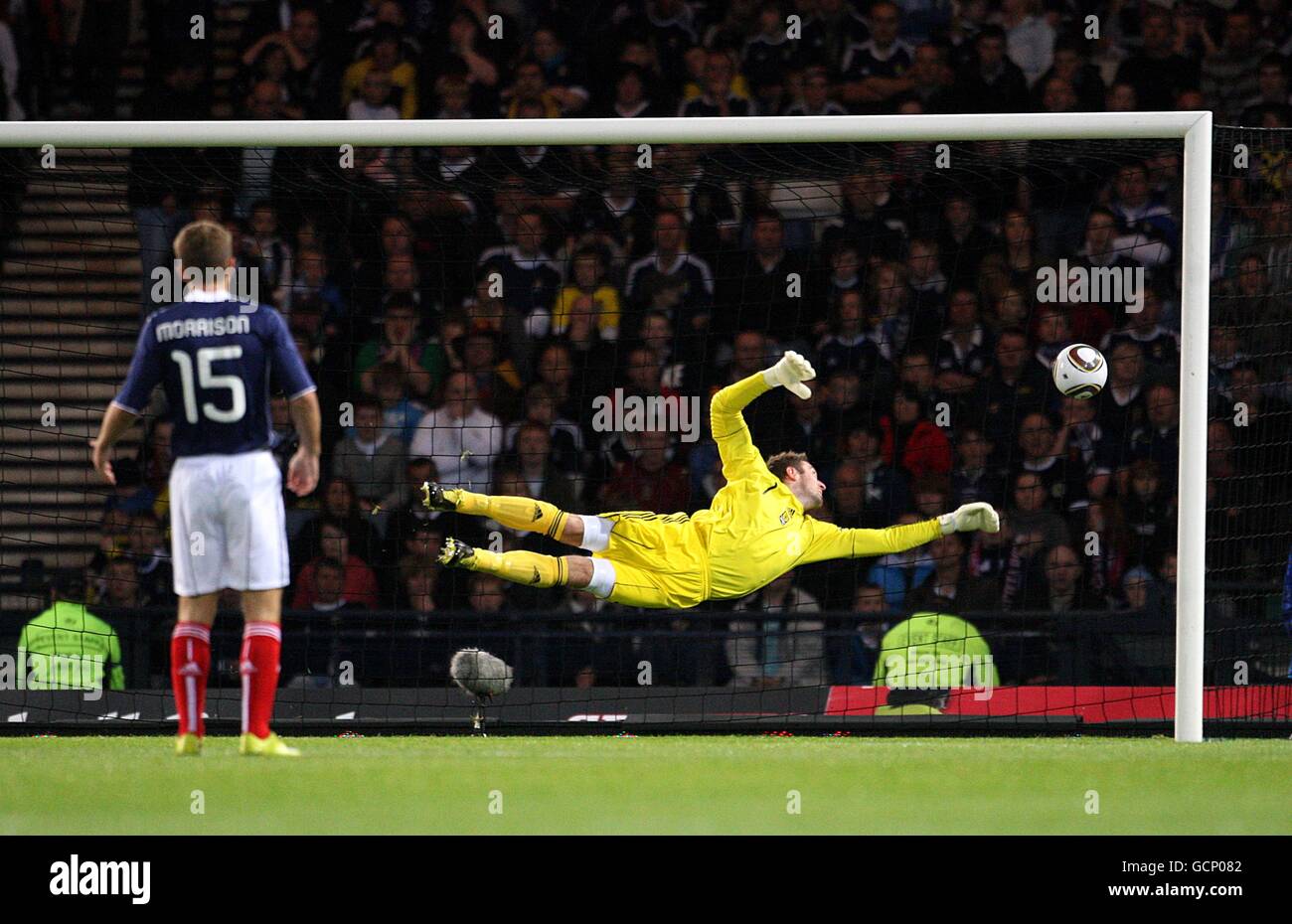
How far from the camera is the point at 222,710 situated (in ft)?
33.7

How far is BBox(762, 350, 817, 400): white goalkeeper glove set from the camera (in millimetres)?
8586

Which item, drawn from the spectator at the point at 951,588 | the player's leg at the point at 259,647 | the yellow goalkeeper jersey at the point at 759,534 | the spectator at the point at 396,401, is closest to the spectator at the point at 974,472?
the spectator at the point at 951,588

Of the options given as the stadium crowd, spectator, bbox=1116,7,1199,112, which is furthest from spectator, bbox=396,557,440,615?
spectator, bbox=1116,7,1199,112

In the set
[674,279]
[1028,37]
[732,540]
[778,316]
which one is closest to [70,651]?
[732,540]

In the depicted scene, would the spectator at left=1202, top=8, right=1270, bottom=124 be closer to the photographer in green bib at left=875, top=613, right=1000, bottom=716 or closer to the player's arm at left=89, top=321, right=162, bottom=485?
the photographer in green bib at left=875, top=613, right=1000, bottom=716

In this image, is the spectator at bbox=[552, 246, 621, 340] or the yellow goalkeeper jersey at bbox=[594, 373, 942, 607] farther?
the spectator at bbox=[552, 246, 621, 340]

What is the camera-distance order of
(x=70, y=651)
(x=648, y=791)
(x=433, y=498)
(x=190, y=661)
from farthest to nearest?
(x=70, y=651)
(x=433, y=498)
(x=190, y=661)
(x=648, y=791)

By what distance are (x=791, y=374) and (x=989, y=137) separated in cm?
151

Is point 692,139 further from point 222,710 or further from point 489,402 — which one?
point 222,710

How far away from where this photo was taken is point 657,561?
390 inches

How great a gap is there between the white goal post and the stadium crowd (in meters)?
1.34

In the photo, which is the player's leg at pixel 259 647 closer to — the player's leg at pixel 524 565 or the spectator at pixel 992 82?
the player's leg at pixel 524 565

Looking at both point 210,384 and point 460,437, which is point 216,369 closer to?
point 210,384

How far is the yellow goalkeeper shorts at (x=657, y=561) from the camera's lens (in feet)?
32.5
